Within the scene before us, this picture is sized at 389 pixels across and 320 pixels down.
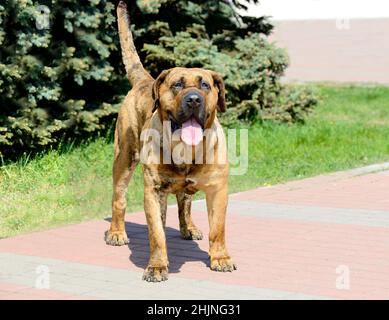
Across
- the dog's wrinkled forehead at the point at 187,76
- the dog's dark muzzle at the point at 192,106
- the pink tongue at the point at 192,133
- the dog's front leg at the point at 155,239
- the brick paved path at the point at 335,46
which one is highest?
the dog's wrinkled forehead at the point at 187,76

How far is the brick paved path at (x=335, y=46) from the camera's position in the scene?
28.2 meters

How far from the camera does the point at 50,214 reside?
9.76 meters

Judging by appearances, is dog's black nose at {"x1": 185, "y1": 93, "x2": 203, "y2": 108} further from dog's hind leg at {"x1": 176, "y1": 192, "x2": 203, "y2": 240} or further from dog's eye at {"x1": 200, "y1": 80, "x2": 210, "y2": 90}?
dog's hind leg at {"x1": 176, "y1": 192, "x2": 203, "y2": 240}

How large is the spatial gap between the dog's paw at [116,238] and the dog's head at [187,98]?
1548mm

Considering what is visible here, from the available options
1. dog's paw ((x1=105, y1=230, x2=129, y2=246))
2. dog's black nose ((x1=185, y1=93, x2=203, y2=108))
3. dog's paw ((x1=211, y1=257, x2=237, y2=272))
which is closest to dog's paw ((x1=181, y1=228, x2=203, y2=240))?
dog's paw ((x1=105, y1=230, x2=129, y2=246))

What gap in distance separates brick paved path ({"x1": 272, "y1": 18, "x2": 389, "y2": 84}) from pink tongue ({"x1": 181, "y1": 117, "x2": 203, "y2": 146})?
823 inches

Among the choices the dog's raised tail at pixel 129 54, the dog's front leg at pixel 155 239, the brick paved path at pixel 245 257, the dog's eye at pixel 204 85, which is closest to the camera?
the brick paved path at pixel 245 257

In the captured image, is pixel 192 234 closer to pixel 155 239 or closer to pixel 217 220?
pixel 217 220

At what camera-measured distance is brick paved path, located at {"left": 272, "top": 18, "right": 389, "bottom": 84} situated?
1110 inches

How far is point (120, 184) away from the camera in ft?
27.0

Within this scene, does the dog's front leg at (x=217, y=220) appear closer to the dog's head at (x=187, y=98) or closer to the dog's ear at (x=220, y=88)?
the dog's head at (x=187, y=98)

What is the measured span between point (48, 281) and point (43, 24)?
227 inches

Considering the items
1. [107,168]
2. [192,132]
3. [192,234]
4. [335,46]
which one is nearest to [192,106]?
[192,132]

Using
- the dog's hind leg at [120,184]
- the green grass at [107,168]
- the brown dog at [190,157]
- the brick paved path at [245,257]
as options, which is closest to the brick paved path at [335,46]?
the green grass at [107,168]
